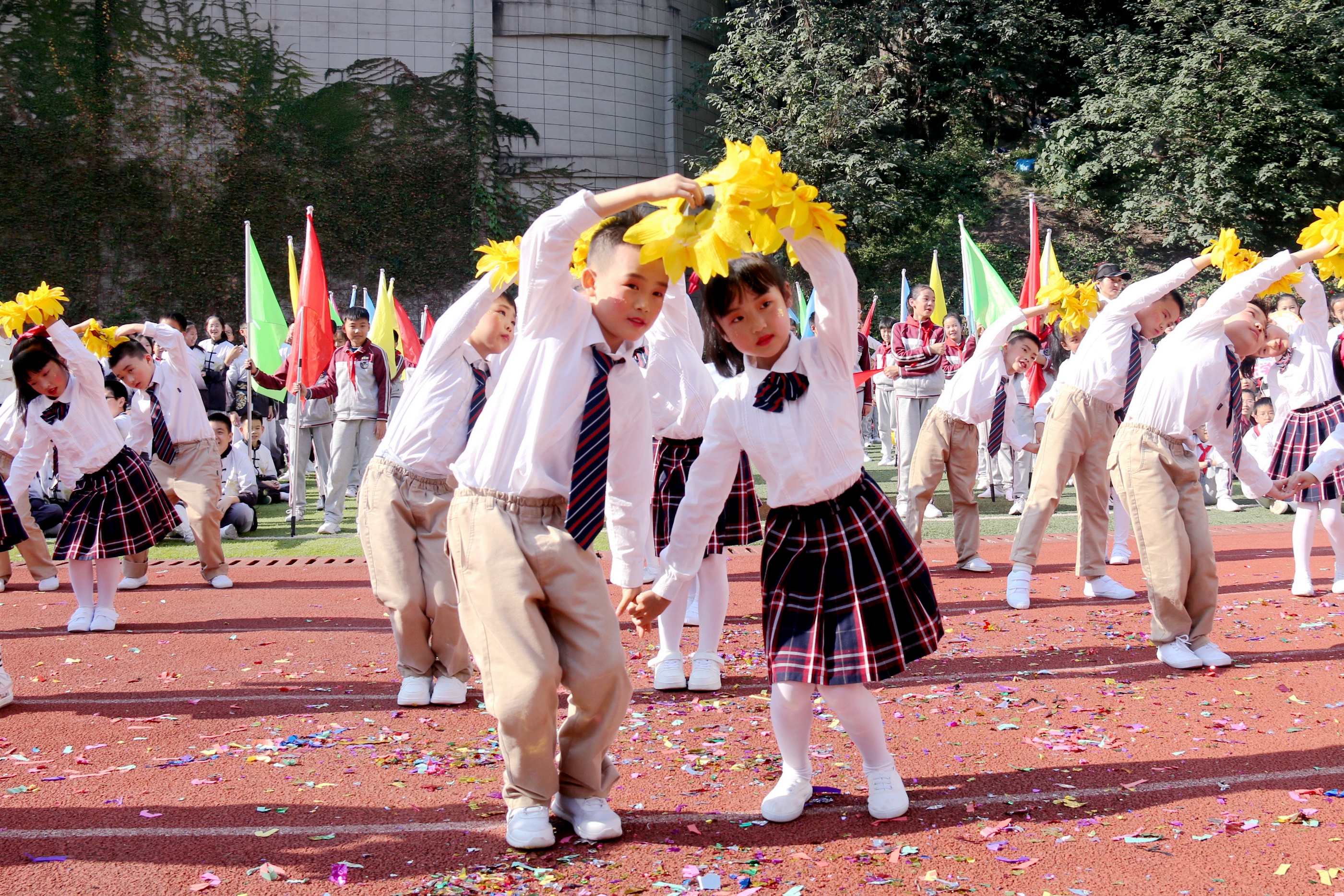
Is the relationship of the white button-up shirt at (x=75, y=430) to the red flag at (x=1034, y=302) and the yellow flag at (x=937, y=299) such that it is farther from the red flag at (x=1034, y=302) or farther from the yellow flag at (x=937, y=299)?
the yellow flag at (x=937, y=299)

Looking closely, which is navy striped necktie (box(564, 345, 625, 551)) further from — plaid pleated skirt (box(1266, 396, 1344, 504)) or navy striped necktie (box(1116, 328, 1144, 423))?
plaid pleated skirt (box(1266, 396, 1344, 504))

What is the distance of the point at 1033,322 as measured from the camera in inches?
429

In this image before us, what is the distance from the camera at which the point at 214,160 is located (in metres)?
25.4

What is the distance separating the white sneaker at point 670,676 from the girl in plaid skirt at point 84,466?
3.47 meters

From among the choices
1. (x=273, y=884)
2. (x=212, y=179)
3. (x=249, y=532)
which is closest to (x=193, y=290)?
(x=212, y=179)

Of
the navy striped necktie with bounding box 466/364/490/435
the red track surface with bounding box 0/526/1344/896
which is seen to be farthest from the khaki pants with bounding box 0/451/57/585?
the navy striped necktie with bounding box 466/364/490/435

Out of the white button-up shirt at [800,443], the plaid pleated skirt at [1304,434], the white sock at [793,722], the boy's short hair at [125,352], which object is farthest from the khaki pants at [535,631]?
the plaid pleated skirt at [1304,434]

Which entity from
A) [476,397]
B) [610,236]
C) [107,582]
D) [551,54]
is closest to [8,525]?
[107,582]

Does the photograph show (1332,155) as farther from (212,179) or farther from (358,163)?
(212,179)

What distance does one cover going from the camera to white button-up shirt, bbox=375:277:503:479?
15.1 feet

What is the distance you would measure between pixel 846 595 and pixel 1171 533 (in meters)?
2.40

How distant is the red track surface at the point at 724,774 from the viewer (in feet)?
10.0

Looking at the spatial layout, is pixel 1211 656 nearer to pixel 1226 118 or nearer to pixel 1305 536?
pixel 1305 536

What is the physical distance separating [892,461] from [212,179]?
17495mm
